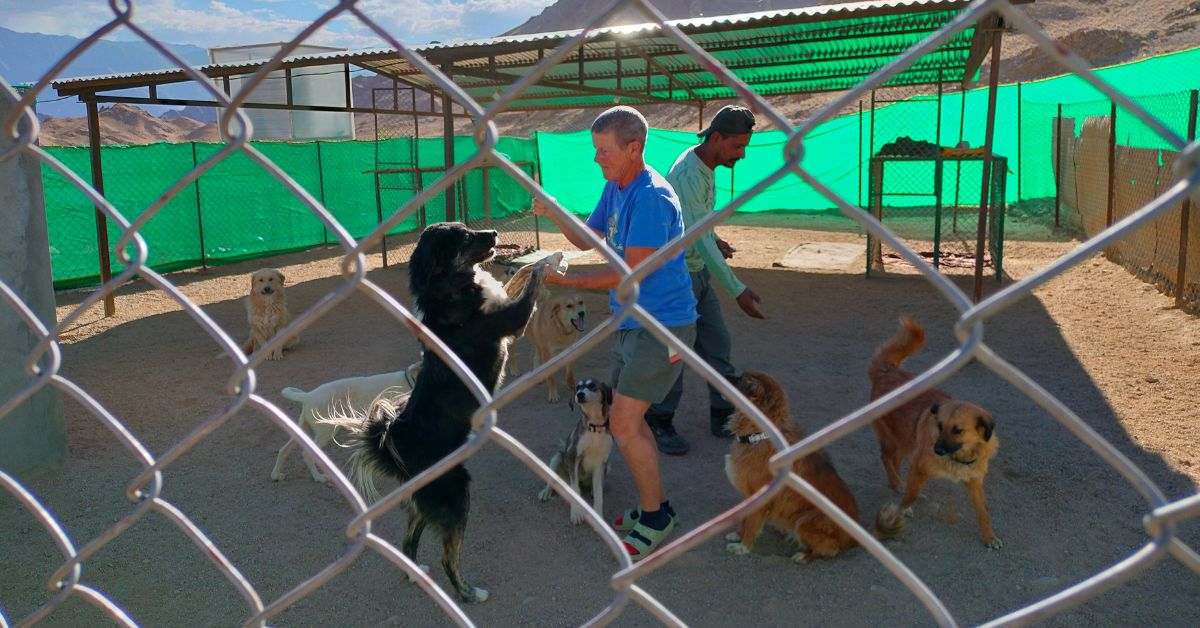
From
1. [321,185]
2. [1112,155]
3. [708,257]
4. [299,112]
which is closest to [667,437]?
[708,257]

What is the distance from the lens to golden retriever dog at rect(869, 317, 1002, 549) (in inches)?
140

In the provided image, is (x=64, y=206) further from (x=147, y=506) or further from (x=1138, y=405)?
(x=1138, y=405)

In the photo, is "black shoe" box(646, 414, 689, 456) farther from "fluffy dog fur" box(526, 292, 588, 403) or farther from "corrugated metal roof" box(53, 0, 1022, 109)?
"corrugated metal roof" box(53, 0, 1022, 109)

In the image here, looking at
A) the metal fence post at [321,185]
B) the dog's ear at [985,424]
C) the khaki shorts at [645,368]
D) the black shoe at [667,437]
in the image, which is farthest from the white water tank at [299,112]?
the dog's ear at [985,424]

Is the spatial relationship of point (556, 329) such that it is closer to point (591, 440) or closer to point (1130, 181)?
point (591, 440)

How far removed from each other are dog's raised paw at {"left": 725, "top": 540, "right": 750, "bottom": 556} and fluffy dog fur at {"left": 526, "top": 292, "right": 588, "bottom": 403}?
2.73 m

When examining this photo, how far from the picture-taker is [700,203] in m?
4.98

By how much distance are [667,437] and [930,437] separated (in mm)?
1898

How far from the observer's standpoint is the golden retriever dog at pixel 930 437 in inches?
140

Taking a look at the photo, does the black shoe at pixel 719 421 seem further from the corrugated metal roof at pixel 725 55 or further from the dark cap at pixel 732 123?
the corrugated metal roof at pixel 725 55

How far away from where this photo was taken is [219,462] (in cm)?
520

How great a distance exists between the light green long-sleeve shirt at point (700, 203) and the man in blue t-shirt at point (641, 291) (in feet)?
3.34

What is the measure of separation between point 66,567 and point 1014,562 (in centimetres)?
372

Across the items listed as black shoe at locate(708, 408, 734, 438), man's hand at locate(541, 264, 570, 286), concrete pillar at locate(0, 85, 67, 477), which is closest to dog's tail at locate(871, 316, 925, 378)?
black shoe at locate(708, 408, 734, 438)
